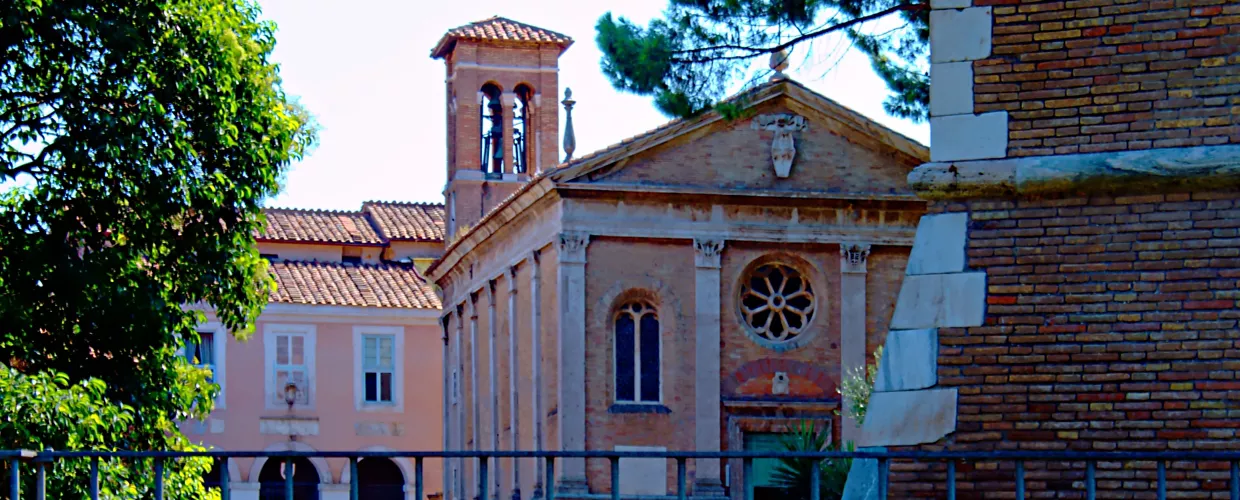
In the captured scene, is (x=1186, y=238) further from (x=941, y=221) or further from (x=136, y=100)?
(x=136, y=100)

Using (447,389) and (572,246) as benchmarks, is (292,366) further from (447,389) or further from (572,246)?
(572,246)

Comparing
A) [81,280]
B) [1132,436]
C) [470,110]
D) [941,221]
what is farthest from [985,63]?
[470,110]

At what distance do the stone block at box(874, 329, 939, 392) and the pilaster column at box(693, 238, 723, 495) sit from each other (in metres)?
21.5

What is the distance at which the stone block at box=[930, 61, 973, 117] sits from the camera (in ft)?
38.2

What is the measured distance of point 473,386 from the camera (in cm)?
4028

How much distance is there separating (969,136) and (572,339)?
22.3 metres

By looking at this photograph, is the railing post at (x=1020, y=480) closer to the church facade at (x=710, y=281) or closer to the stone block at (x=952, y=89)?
the stone block at (x=952, y=89)

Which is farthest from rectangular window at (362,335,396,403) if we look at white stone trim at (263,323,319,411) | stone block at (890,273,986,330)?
stone block at (890,273,986,330)

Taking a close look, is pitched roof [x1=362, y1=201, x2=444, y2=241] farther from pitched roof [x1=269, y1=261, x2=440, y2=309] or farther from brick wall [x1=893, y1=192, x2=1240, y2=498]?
brick wall [x1=893, y1=192, x2=1240, y2=498]

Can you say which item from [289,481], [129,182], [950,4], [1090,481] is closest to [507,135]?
[129,182]

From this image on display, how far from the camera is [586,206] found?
34.0 m

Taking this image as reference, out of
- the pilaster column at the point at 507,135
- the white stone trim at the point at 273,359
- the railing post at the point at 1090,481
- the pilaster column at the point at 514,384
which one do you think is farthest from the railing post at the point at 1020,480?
the white stone trim at the point at 273,359

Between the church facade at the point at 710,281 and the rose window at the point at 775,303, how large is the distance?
22mm

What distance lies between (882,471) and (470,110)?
32704 millimetres
